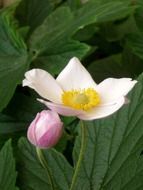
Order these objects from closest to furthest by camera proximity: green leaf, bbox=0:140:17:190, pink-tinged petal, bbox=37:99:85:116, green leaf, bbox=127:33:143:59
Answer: pink-tinged petal, bbox=37:99:85:116 < green leaf, bbox=0:140:17:190 < green leaf, bbox=127:33:143:59

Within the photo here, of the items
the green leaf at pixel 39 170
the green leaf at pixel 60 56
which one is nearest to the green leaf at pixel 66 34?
the green leaf at pixel 60 56

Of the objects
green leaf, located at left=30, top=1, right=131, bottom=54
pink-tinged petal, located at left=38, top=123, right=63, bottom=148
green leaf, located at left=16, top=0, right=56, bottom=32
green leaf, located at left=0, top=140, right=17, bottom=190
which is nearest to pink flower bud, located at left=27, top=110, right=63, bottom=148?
pink-tinged petal, located at left=38, top=123, right=63, bottom=148

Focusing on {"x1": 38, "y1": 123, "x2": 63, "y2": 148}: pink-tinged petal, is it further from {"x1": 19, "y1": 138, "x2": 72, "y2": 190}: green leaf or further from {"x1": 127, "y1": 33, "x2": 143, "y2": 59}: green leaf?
{"x1": 127, "y1": 33, "x2": 143, "y2": 59}: green leaf

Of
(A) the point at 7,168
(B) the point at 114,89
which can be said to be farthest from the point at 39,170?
(B) the point at 114,89

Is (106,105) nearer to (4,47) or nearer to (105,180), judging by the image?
(105,180)

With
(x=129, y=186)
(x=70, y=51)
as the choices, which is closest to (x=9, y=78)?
(x=70, y=51)

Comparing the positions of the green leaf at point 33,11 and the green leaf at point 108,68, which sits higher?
the green leaf at point 33,11

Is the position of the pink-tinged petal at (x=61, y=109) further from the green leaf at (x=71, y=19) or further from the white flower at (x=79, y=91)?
the green leaf at (x=71, y=19)

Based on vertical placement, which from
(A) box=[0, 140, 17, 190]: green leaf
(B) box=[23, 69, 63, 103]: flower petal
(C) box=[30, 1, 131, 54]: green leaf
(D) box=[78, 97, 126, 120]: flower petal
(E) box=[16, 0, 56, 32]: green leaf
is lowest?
(E) box=[16, 0, 56, 32]: green leaf
